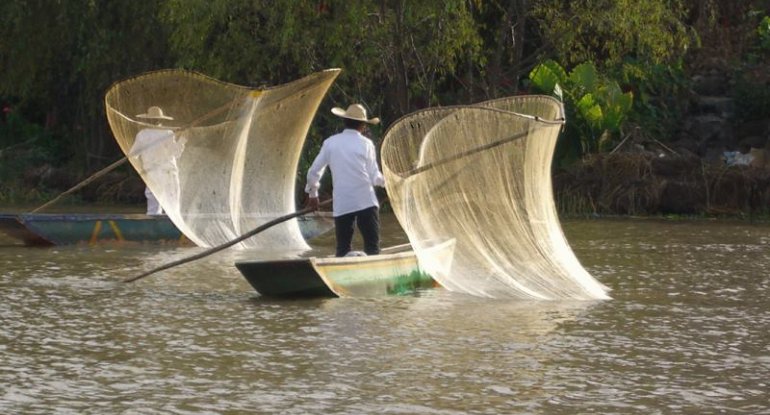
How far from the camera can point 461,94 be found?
84.5 ft

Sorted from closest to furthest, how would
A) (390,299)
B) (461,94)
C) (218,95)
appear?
(390,299)
(218,95)
(461,94)

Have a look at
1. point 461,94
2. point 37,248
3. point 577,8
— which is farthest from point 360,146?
point 461,94

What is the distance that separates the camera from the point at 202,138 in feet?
51.4

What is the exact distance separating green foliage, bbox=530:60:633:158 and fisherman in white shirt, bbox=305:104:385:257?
1179cm

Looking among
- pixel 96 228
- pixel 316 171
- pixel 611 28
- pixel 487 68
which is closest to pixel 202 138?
pixel 96 228

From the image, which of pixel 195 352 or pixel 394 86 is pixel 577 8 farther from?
pixel 195 352

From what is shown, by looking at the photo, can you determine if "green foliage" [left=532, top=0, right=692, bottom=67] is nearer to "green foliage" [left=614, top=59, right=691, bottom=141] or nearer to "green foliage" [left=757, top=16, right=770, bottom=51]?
"green foliage" [left=614, top=59, right=691, bottom=141]

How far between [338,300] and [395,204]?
2.83ft

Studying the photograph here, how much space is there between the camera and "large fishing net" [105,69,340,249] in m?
15.5

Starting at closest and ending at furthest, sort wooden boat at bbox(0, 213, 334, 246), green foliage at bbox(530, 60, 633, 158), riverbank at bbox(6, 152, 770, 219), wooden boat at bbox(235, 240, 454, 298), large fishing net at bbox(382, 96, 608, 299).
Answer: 1. wooden boat at bbox(235, 240, 454, 298)
2. large fishing net at bbox(382, 96, 608, 299)
3. wooden boat at bbox(0, 213, 334, 246)
4. riverbank at bbox(6, 152, 770, 219)
5. green foliage at bbox(530, 60, 633, 158)

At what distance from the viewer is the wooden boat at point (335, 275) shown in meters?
11.2

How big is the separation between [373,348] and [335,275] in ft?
7.16

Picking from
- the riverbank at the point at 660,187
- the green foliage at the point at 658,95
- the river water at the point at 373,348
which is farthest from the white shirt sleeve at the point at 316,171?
the green foliage at the point at 658,95

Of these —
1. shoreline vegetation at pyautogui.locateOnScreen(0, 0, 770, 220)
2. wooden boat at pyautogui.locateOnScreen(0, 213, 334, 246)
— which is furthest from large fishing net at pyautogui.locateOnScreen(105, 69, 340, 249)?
shoreline vegetation at pyautogui.locateOnScreen(0, 0, 770, 220)
